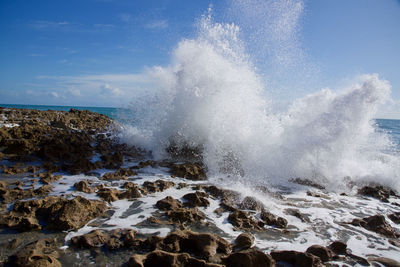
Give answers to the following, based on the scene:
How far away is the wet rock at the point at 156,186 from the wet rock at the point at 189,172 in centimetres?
57

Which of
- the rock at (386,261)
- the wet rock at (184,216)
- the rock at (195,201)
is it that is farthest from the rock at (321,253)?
the rock at (195,201)

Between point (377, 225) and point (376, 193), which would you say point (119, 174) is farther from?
point (376, 193)

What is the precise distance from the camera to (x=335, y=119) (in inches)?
248

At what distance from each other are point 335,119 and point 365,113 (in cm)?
86

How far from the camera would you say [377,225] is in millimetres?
3383

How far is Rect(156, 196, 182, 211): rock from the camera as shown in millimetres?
3279

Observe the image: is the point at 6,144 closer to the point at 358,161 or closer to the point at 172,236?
the point at 172,236

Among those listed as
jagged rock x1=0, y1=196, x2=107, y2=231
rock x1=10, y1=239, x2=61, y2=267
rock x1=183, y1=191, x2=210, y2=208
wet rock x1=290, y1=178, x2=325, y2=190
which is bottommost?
rock x1=10, y1=239, x2=61, y2=267

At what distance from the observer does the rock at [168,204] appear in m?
3.28

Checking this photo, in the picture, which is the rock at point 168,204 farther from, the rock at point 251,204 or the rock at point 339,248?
the rock at point 339,248

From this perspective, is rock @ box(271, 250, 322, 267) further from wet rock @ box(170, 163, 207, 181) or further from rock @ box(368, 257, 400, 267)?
wet rock @ box(170, 163, 207, 181)

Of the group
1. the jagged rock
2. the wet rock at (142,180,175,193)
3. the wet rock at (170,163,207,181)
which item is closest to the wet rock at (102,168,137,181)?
the wet rock at (142,180,175,193)

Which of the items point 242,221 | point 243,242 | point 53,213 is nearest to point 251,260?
point 243,242

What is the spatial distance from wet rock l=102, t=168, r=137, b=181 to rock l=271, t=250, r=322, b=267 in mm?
3023
